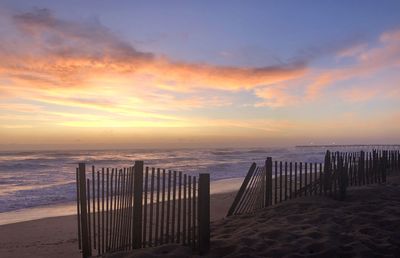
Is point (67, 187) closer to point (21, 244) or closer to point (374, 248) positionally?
point (21, 244)

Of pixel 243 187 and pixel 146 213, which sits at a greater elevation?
pixel 243 187

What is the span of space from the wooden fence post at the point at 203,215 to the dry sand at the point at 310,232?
185 mm

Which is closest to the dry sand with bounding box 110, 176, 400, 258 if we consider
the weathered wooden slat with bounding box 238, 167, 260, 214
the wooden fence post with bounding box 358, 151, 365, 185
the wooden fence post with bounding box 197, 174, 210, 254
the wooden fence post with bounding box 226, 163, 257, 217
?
the wooden fence post with bounding box 197, 174, 210, 254

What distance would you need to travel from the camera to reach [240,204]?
10.9 m

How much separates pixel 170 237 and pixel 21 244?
539 centimetres

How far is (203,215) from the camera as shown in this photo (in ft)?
23.4

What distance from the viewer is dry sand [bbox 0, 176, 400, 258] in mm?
6887

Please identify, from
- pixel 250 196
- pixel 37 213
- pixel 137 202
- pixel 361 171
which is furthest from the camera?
pixel 37 213

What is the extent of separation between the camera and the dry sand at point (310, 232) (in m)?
6.84

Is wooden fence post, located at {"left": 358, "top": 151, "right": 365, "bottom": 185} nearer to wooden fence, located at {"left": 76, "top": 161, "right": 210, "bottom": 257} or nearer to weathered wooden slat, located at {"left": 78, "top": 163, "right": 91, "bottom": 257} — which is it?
wooden fence, located at {"left": 76, "top": 161, "right": 210, "bottom": 257}

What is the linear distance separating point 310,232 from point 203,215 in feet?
6.84

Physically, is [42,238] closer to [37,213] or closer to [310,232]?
[37,213]

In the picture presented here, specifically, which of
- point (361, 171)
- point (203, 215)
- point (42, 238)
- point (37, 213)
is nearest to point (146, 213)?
point (203, 215)

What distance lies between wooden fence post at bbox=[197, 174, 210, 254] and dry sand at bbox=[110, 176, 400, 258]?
185mm
